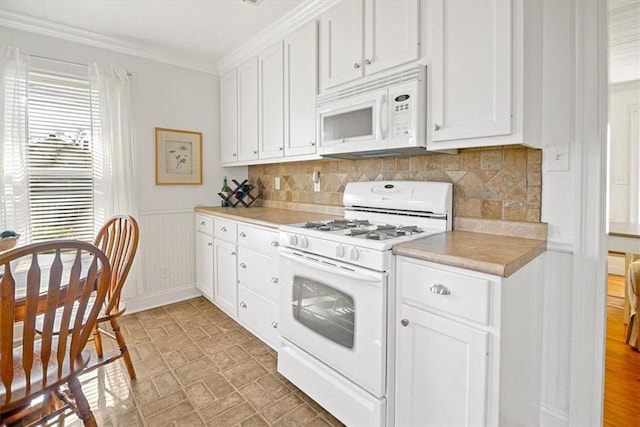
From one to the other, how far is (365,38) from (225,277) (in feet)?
6.96

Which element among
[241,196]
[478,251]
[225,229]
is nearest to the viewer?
[478,251]

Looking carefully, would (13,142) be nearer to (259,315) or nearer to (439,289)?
(259,315)

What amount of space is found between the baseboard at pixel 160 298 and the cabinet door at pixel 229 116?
1.41 metres

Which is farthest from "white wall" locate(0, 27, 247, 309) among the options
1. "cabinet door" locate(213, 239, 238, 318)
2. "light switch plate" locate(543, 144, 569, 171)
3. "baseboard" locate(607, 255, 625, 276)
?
"baseboard" locate(607, 255, 625, 276)

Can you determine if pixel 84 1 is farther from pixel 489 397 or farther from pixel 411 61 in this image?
pixel 489 397

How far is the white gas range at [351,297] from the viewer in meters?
1.42

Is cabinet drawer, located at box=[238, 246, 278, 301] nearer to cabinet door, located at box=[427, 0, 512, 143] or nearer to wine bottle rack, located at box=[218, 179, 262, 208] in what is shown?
wine bottle rack, located at box=[218, 179, 262, 208]

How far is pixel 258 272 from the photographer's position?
2.37 metres

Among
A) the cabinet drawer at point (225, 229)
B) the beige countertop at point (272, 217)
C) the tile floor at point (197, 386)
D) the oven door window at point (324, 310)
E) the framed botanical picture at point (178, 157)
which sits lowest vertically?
the tile floor at point (197, 386)

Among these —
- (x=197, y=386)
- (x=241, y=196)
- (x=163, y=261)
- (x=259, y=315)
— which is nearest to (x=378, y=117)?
(x=259, y=315)

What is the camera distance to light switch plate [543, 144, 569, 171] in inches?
57.7

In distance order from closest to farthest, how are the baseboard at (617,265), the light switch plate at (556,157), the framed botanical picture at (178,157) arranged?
the light switch plate at (556,157)
the framed botanical picture at (178,157)
the baseboard at (617,265)

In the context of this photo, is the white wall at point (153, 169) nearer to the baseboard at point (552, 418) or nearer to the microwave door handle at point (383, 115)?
the microwave door handle at point (383, 115)

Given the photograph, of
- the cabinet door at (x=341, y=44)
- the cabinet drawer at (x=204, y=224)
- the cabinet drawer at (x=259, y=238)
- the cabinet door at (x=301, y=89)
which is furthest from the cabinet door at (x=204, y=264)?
the cabinet door at (x=341, y=44)
